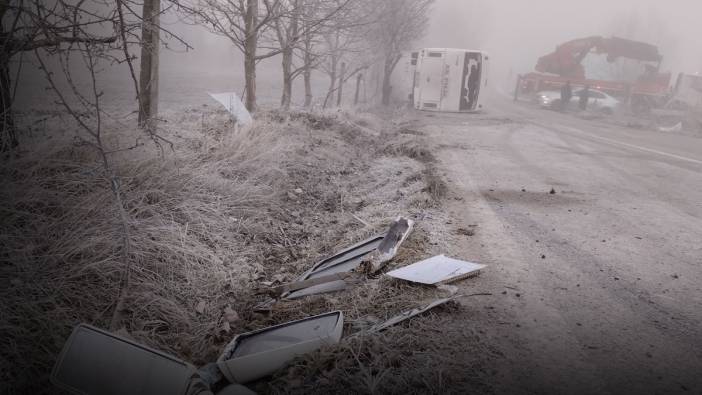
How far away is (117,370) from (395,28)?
59.1 ft

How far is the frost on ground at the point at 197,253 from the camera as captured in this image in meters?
2.30

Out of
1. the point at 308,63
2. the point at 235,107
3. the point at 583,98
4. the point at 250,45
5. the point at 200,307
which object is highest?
the point at 250,45

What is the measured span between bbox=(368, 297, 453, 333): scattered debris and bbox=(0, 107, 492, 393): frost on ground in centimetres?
7

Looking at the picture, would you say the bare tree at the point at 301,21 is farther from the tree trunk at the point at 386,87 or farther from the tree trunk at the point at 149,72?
the tree trunk at the point at 386,87

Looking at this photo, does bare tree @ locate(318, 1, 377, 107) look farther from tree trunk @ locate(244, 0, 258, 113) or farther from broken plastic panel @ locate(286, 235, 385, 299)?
broken plastic panel @ locate(286, 235, 385, 299)

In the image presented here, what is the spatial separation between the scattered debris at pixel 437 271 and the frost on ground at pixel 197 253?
0.08 m

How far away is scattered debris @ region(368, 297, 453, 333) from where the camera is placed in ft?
8.32

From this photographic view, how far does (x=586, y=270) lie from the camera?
11.1 ft

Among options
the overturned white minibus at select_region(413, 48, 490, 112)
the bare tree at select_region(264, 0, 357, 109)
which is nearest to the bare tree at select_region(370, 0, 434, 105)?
the overturned white minibus at select_region(413, 48, 490, 112)

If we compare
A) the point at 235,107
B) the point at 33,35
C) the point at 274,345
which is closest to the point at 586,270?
the point at 274,345

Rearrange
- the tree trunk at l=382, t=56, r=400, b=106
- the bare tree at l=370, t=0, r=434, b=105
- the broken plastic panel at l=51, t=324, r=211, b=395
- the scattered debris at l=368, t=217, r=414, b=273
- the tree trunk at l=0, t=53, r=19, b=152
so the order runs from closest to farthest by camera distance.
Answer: the broken plastic panel at l=51, t=324, r=211, b=395 → the scattered debris at l=368, t=217, r=414, b=273 → the tree trunk at l=0, t=53, r=19, b=152 → the bare tree at l=370, t=0, r=434, b=105 → the tree trunk at l=382, t=56, r=400, b=106

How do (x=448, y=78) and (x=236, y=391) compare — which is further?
(x=448, y=78)

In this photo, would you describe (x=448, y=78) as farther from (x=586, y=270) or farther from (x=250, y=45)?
(x=586, y=270)

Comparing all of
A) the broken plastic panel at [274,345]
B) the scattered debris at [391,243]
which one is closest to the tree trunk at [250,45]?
the scattered debris at [391,243]
